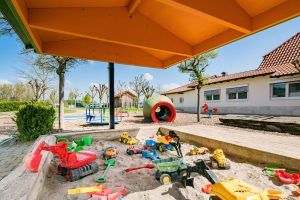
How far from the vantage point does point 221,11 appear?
87.1 inches

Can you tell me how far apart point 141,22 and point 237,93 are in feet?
48.7

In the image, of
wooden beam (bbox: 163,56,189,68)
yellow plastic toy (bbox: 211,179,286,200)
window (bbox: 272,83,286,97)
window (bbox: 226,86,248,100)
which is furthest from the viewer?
window (bbox: 226,86,248,100)

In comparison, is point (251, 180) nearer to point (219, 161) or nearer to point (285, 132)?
point (219, 161)

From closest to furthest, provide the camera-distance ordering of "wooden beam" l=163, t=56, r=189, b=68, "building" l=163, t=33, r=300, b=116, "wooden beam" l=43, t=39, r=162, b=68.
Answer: "wooden beam" l=43, t=39, r=162, b=68, "wooden beam" l=163, t=56, r=189, b=68, "building" l=163, t=33, r=300, b=116

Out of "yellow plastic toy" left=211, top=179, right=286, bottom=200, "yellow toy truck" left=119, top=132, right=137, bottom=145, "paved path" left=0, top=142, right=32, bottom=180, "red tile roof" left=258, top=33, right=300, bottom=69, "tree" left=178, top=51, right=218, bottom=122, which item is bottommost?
"paved path" left=0, top=142, right=32, bottom=180

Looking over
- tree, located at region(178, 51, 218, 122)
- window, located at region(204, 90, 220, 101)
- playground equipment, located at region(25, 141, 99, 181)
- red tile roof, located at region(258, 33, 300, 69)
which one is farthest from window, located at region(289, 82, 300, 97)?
playground equipment, located at region(25, 141, 99, 181)

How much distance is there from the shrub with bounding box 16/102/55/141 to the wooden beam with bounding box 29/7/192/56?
421 cm

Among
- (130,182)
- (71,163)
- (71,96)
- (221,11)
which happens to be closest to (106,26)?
(221,11)

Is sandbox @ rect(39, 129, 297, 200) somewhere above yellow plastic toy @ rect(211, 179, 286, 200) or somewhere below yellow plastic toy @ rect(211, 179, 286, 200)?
below

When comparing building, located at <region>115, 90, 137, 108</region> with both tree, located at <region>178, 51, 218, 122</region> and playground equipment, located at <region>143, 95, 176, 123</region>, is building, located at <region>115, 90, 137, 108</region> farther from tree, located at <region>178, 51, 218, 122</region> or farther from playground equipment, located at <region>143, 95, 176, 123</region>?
tree, located at <region>178, 51, 218, 122</region>

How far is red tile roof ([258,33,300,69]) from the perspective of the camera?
40.8ft

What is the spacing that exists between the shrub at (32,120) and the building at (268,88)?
35.5 feet

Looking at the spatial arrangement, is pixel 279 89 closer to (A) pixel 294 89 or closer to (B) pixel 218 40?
(A) pixel 294 89

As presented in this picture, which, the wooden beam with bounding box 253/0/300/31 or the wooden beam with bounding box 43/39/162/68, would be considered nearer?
the wooden beam with bounding box 253/0/300/31
